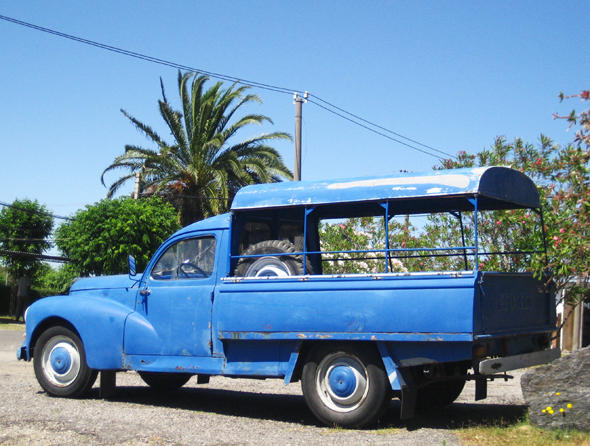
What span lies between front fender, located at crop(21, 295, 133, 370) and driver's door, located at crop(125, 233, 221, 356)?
0.18 m

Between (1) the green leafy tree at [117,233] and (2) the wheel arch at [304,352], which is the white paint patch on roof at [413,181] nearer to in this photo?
(2) the wheel arch at [304,352]

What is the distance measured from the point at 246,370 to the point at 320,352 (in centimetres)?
91

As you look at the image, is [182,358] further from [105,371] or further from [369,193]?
[369,193]

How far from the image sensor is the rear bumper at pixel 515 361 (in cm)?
639

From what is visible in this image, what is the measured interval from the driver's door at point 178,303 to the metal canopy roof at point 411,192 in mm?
849

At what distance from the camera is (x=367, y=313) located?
6750mm

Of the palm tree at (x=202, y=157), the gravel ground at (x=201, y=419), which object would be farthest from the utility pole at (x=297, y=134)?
the gravel ground at (x=201, y=419)

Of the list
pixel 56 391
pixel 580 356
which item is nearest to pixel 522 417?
pixel 580 356

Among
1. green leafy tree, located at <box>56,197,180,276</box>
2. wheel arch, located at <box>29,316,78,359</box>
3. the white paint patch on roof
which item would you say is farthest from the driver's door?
green leafy tree, located at <box>56,197,180,276</box>

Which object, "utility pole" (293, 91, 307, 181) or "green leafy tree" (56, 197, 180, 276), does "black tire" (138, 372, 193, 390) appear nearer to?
"utility pole" (293, 91, 307, 181)

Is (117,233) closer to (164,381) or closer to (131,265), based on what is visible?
(164,381)

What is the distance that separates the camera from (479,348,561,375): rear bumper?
21.0ft

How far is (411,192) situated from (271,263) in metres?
1.78

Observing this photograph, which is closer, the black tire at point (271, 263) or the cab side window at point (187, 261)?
the black tire at point (271, 263)
